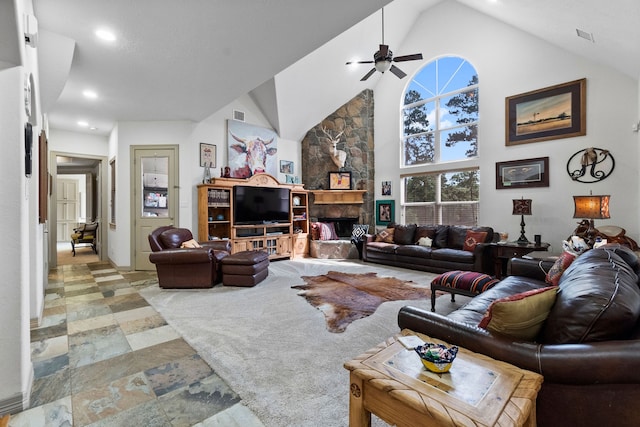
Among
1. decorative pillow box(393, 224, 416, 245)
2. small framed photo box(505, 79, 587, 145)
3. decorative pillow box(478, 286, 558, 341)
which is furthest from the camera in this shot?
decorative pillow box(393, 224, 416, 245)

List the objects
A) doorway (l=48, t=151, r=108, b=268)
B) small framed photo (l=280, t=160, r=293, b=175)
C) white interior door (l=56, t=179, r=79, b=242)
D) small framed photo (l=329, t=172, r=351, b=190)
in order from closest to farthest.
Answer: doorway (l=48, t=151, r=108, b=268) < small framed photo (l=280, t=160, r=293, b=175) < small framed photo (l=329, t=172, r=351, b=190) < white interior door (l=56, t=179, r=79, b=242)

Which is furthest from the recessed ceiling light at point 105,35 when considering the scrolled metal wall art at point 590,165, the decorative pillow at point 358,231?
the scrolled metal wall art at point 590,165

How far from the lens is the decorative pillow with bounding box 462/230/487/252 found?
16.6 feet

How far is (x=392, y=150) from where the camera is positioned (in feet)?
23.2

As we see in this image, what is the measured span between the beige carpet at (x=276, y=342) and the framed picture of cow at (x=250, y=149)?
9.82 feet

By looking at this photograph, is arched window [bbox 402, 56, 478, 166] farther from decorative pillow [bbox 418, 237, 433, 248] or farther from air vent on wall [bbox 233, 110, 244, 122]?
air vent on wall [bbox 233, 110, 244, 122]

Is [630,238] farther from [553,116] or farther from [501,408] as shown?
[501,408]

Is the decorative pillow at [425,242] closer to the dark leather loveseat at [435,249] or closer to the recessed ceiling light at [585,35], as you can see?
the dark leather loveseat at [435,249]

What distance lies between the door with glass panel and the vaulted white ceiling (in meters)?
0.69

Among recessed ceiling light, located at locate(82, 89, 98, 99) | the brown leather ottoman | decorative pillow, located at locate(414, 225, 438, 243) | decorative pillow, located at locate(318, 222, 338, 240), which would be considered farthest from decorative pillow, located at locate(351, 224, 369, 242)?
recessed ceiling light, located at locate(82, 89, 98, 99)

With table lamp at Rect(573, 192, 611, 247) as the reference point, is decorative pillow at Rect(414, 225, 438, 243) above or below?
below

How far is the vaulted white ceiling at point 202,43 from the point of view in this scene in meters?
2.53

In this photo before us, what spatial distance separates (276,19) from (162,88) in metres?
2.32

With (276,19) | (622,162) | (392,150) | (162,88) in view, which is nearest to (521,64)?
(622,162)
